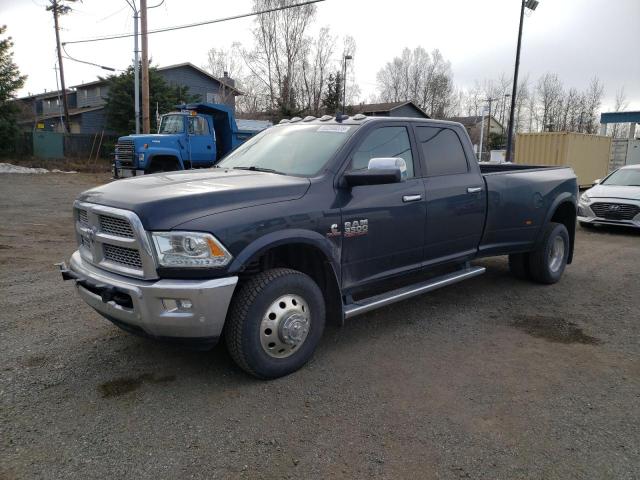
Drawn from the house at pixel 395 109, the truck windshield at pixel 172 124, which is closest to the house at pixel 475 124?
the house at pixel 395 109

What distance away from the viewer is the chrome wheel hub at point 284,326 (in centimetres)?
360

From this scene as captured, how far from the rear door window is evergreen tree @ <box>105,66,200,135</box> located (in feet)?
94.9

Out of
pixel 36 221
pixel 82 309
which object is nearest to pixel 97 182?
pixel 36 221

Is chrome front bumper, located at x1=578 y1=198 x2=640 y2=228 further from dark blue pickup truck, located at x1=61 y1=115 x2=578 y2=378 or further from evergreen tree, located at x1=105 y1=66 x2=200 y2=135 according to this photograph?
evergreen tree, located at x1=105 y1=66 x2=200 y2=135

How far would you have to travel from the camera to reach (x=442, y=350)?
4363 millimetres

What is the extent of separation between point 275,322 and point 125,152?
587 inches

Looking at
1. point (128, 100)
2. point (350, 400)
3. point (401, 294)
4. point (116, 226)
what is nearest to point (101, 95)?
point (128, 100)

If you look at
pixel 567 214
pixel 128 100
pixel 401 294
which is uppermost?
pixel 128 100

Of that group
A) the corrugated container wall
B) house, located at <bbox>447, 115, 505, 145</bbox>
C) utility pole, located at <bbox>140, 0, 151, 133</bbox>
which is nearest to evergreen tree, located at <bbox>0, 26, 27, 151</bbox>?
utility pole, located at <bbox>140, 0, 151, 133</bbox>

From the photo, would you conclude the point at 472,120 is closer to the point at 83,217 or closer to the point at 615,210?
the point at 615,210

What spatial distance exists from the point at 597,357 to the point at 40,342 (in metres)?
4.74

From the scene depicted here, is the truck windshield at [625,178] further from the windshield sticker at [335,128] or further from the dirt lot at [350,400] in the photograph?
the windshield sticker at [335,128]

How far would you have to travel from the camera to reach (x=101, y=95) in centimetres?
4209

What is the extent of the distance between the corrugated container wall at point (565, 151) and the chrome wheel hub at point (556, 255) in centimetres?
1320
